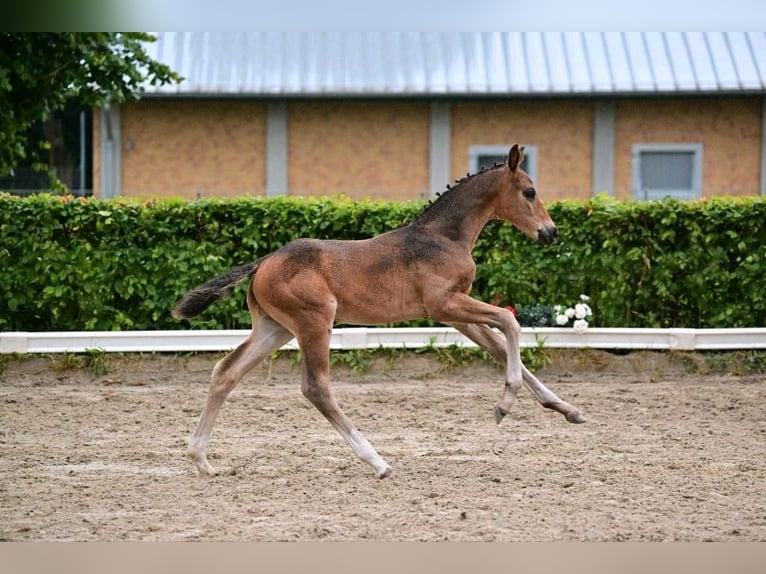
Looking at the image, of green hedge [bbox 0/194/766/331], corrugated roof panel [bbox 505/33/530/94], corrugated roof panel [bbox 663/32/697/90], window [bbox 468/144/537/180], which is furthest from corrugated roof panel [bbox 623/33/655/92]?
green hedge [bbox 0/194/766/331]

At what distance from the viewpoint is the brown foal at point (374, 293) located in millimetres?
6277

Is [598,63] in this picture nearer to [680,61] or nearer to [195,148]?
[680,61]

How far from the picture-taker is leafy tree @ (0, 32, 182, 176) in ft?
31.8

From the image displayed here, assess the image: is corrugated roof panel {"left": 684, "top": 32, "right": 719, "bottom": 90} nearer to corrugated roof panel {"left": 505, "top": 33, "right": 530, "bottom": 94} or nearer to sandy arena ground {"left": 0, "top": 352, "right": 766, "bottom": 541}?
corrugated roof panel {"left": 505, "top": 33, "right": 530, "bottom": 94}

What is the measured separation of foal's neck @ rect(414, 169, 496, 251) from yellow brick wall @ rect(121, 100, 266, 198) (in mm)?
12141

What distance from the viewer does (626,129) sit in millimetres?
18578

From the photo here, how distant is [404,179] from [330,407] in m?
12.6

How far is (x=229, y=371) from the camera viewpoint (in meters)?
6.47

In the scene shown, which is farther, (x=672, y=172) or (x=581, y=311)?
(x=672, y=172)

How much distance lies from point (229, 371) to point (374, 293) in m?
1.08

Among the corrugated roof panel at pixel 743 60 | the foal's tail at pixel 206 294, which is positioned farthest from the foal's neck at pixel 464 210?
the corrugated roof panel at pixel 743 60

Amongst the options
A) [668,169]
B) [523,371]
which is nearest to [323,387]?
[523,371]

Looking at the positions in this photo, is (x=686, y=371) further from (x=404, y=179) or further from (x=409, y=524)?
(x=404, y=179)

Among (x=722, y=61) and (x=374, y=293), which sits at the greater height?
(x=722, y=61)
